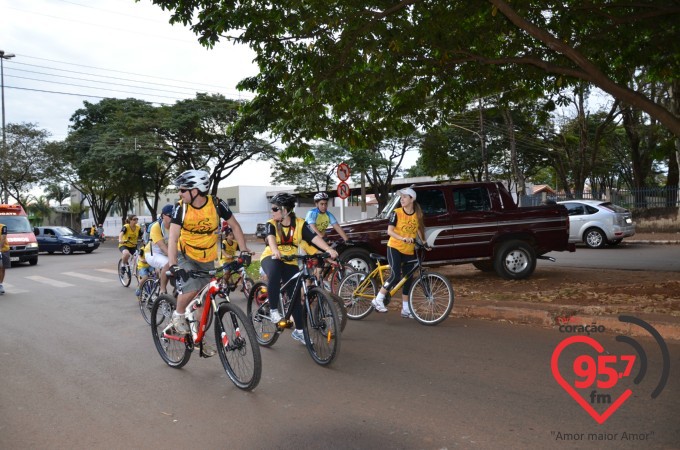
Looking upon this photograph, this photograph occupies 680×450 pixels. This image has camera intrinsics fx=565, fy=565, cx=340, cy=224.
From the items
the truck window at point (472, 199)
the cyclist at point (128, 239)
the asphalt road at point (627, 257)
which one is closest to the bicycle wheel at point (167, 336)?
the truck window at point (472, 199)

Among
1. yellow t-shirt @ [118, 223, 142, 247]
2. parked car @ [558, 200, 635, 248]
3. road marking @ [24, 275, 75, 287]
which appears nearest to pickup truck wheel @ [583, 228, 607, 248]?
parked car @ [558, 200, 635, 248]

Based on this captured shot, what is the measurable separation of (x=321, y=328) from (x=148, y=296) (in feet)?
13.3

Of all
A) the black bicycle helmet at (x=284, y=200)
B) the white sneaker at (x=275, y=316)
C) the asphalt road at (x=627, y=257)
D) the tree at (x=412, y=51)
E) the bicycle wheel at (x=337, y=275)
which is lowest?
the asphalt road at (x=627, y=257)

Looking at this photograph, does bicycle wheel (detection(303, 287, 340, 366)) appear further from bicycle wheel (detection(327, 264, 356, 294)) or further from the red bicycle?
bicycle wheel (detection(327, 264, 356, 294))

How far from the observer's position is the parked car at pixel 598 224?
60.2 ft

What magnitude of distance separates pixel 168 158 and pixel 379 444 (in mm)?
34958

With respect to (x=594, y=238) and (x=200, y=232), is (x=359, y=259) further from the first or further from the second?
(x=594, y=238)

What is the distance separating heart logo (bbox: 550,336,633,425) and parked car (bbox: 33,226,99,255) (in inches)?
1100

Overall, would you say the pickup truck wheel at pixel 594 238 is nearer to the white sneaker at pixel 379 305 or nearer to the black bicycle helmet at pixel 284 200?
the white sneaker at pixel 379 305

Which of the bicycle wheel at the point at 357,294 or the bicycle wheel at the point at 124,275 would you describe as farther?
the bicycle wheel at the point at 124,275

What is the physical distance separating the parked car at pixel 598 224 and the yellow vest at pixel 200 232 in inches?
610

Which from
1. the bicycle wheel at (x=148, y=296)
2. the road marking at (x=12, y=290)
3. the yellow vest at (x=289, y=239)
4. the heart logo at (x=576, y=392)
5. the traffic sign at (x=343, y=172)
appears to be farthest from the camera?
the traffic sign at (x=343, y=172)

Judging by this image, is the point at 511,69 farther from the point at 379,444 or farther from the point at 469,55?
the point at 379,444

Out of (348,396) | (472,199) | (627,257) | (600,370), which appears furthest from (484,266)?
(348,396)
